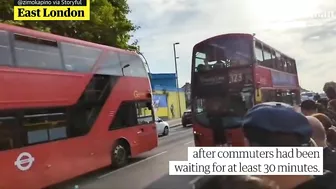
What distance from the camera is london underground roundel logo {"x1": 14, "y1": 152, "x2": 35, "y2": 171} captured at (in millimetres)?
4859

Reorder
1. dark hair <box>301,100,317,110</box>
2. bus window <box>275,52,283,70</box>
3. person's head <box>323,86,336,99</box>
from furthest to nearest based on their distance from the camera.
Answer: bus window <box>275,52,283,70</box>, person's head <box>323,86,336,99</box>, dark hair <box>301,100,317,110</box>

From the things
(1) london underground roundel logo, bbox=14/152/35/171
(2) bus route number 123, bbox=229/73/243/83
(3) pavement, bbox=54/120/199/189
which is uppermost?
(2) bus route number 123, bbox=229/73/243/83

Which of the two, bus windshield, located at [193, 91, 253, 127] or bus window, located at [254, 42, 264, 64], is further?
bus window, located at [254, 42, 264, 64]

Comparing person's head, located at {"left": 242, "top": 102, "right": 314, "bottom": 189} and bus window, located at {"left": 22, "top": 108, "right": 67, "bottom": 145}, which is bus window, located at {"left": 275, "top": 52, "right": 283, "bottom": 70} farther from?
person's head, located at {"left": 242, "top": 102, "right": 314, "bottom": 189}

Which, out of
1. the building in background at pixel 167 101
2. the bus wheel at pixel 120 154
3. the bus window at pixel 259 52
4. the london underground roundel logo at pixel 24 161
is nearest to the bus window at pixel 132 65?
the bus wheel at pixel 120 154

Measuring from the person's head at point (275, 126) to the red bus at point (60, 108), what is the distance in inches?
167

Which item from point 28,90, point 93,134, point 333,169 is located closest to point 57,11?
point 28,90

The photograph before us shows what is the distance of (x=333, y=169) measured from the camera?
63.8 inches

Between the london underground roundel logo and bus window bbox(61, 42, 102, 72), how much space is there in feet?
5.26

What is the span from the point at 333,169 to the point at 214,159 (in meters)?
0.56

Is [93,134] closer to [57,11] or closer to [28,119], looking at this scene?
[28,119]

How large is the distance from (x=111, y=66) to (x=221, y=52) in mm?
2153

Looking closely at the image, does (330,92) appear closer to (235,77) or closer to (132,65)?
(235,77)
